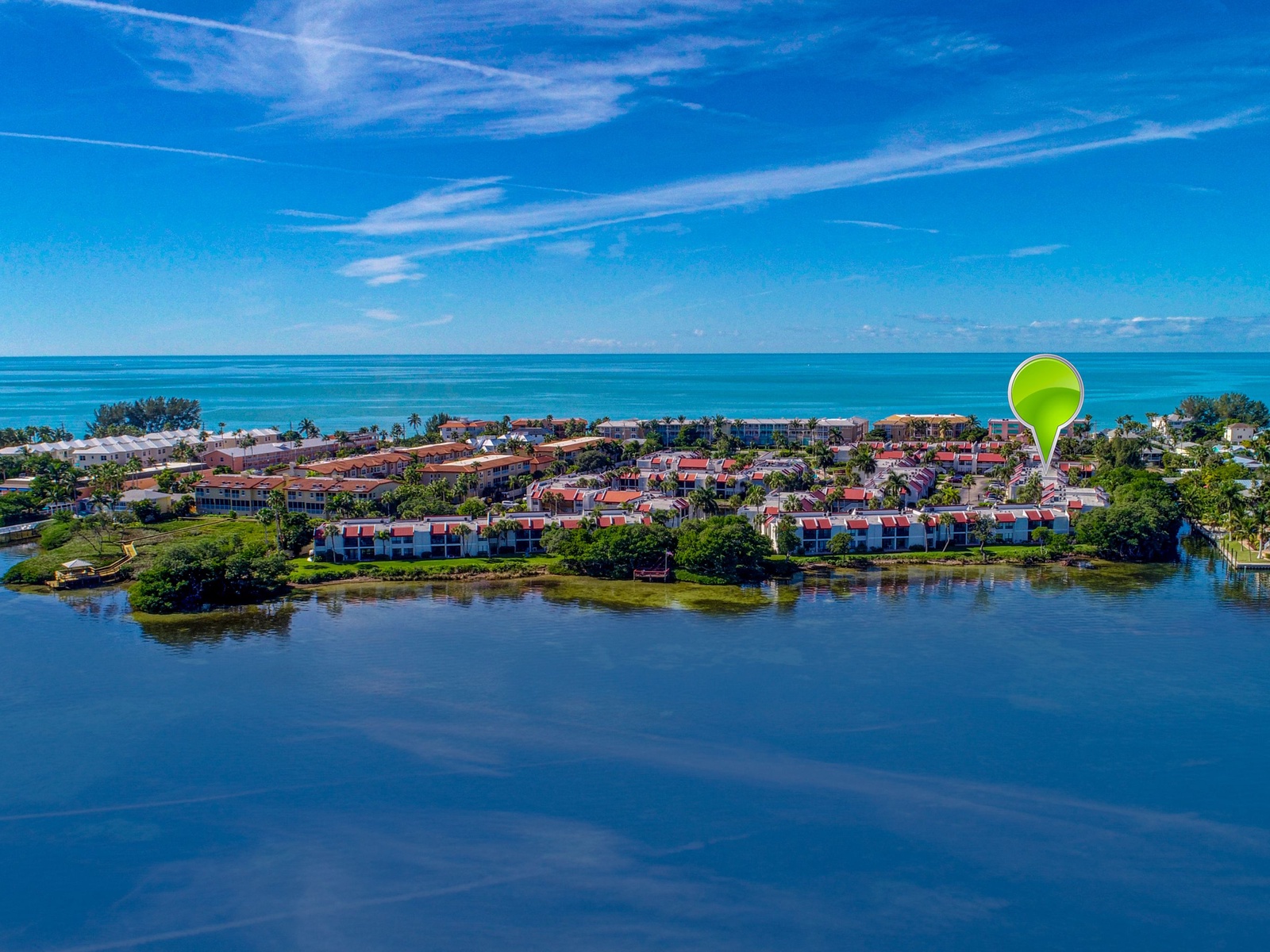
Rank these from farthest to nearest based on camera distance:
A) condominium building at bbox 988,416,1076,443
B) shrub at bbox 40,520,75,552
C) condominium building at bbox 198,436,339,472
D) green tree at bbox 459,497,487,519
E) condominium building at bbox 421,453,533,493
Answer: condominium building at bbox 988,416,1076,443
condominium building at bbox 198,436,339,472
condominium building at bbox 421,453,533,493
green tree at bbox 459,497,487,519
shrub at bbox 40,520,75,552

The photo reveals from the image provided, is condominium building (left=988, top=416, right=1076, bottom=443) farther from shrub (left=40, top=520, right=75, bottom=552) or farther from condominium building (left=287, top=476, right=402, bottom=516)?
shrub (left=40, top=520, right=75, bottom=552)

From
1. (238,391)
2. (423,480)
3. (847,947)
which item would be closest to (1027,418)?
(847,947)

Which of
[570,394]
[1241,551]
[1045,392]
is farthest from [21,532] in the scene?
[570,394]

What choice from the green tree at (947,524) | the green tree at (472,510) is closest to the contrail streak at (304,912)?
the green tree at (472,510)

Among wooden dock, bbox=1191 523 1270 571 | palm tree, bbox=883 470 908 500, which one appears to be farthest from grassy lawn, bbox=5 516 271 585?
wooden dock, bbox=1191 523 1270 571

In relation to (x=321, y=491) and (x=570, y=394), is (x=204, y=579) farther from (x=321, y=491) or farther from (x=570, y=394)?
(x=570, y=394)

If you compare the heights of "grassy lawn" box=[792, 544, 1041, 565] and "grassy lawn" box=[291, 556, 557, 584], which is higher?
"grassy lawn" box=[792, 544, 1041, 565]

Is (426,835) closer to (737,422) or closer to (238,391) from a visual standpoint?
(737,422)
